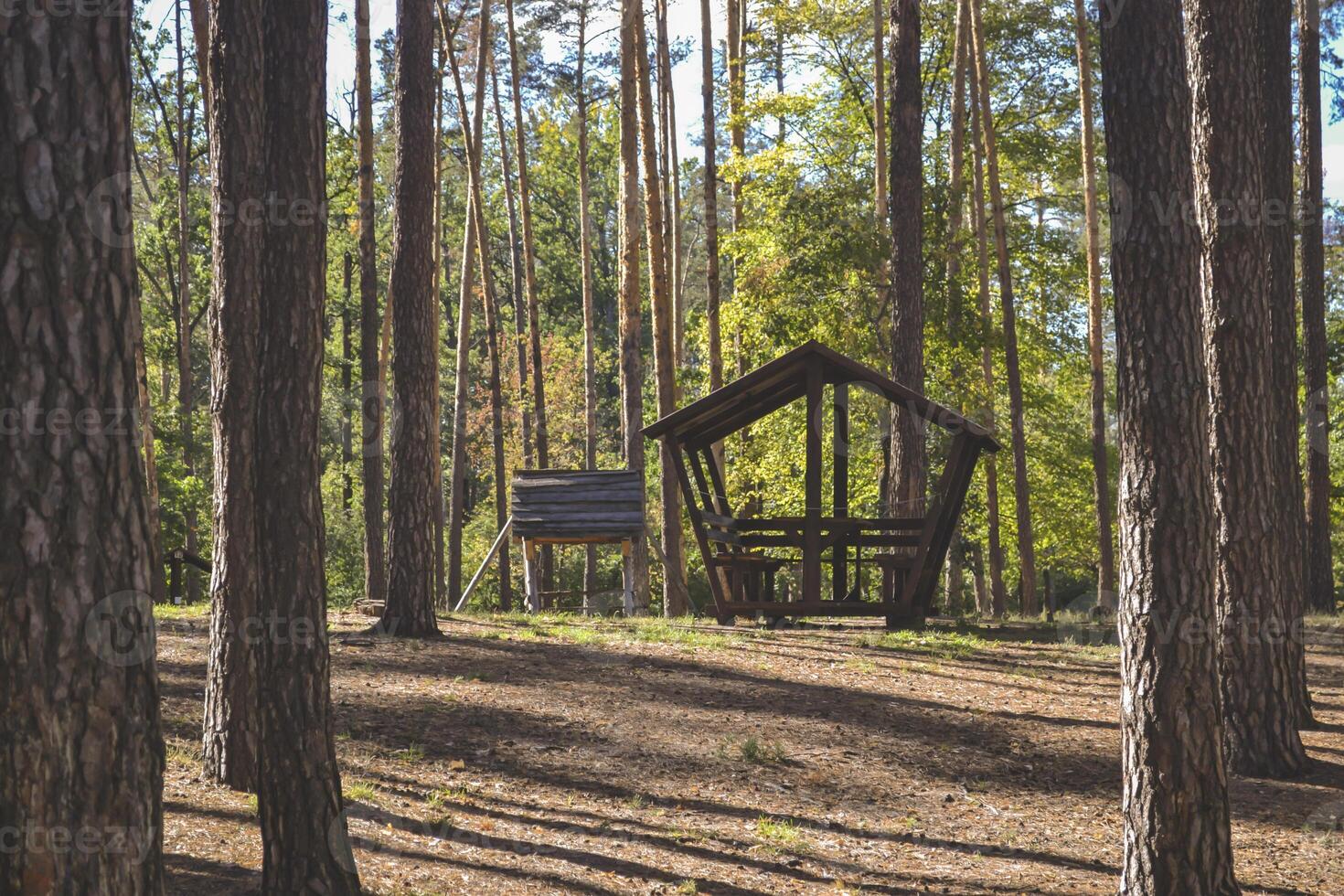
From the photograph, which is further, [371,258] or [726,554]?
[371,258]

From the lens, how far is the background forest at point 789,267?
68.2 ft

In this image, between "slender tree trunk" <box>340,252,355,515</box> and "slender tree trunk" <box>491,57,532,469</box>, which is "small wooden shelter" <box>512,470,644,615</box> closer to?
"slender tree trunk" <box>491,57,532,469</box>

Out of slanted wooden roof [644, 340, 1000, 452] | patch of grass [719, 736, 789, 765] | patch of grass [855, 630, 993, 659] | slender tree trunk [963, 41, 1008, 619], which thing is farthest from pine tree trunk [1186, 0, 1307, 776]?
slender tree trunk [963, 41, 1008, 619]

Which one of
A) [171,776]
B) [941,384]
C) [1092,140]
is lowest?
[171,776]

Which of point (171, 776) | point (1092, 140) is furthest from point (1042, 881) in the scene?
point (1092, 140)

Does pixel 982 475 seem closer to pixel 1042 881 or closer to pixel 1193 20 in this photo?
pixel 1193 20

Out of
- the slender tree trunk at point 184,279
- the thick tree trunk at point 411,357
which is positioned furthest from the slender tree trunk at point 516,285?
the thick tree trunk at point 411,357

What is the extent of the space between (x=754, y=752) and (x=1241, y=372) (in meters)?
4.02

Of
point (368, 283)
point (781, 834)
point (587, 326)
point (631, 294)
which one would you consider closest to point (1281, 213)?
point (781, 834)

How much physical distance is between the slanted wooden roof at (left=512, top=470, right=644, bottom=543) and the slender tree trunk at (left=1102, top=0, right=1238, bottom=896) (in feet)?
34.5

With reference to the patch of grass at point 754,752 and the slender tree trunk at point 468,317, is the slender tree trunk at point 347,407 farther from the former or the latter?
the patch of grass at point 754,752

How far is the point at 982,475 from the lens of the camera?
24.9 meters

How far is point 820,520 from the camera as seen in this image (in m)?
13.2

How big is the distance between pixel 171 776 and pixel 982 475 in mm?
20634
